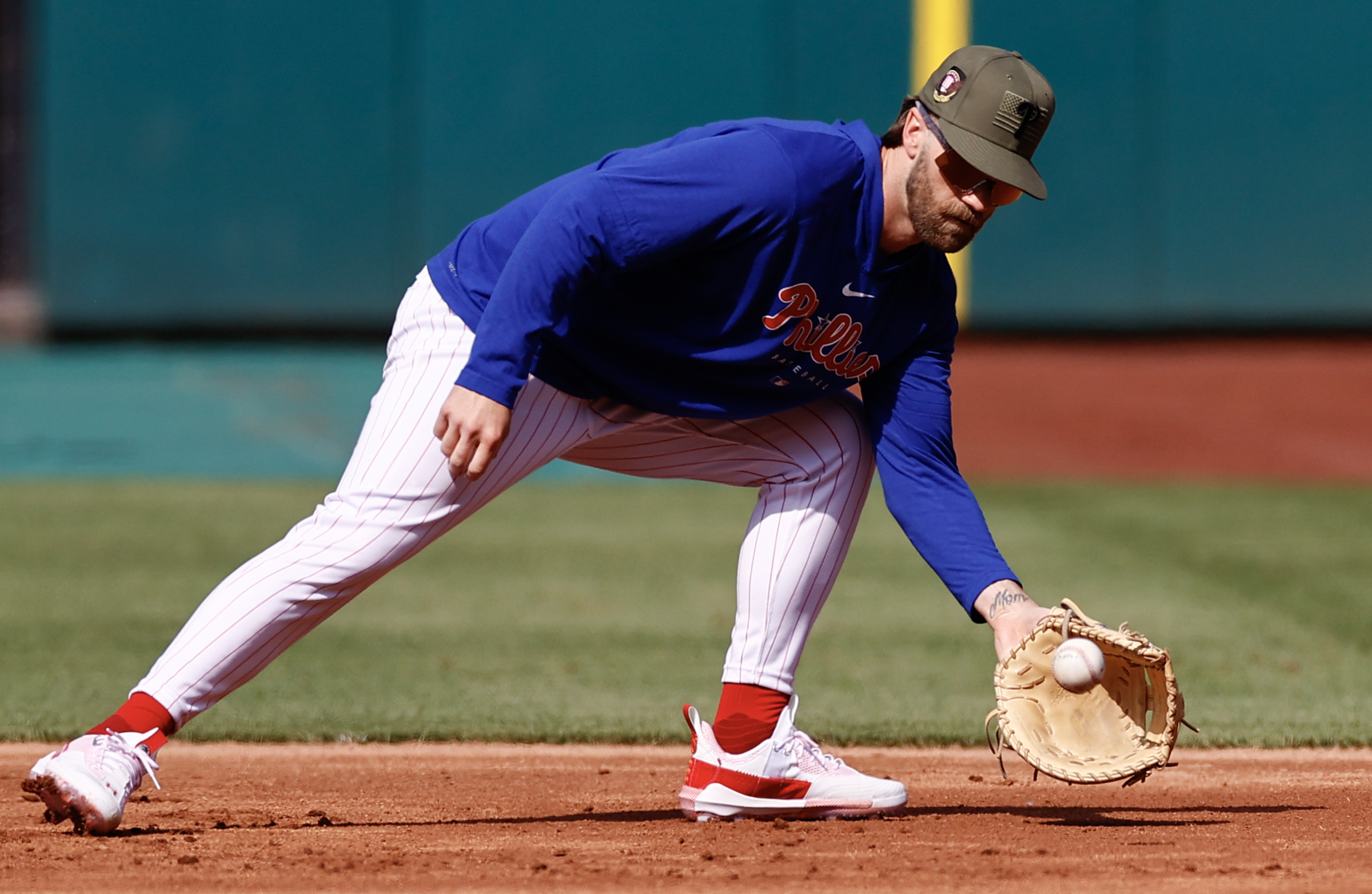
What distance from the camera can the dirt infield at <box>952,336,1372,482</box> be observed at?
9656 mm

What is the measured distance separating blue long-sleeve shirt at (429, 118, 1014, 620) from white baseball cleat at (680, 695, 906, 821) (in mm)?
442

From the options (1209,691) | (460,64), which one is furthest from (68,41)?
(1209,691)

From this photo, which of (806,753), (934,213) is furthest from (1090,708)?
(934,213)

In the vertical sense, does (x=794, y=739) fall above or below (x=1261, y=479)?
above

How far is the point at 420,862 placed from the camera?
2553 millimetres

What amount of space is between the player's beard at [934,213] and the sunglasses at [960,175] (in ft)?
0.07

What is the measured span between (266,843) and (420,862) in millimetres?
311

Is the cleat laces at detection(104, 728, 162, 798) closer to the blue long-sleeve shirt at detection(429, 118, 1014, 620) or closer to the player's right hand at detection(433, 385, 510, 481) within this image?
the player's right hand at detection(433, 385, 510, 481)

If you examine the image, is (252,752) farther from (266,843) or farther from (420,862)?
(420,862)

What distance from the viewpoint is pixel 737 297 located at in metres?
2.64

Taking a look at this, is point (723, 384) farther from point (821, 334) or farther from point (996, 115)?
point (996, 115)

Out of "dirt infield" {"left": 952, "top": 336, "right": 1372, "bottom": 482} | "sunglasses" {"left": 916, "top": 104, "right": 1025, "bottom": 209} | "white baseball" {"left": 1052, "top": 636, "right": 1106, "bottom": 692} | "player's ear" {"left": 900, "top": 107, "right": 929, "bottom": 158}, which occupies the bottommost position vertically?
"dirt infield" {"left": 952, "top": 336, "right": 1372, "bottom": 482}

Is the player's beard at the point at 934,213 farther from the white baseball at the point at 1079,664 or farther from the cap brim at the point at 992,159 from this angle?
the white baseball at the point at 1079,664

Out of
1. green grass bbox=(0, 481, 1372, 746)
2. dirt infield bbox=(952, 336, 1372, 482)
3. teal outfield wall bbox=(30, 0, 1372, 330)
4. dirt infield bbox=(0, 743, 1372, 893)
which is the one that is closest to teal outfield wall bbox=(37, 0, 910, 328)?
teal outfield wall bbox=(30, 0, 1372, 330)
